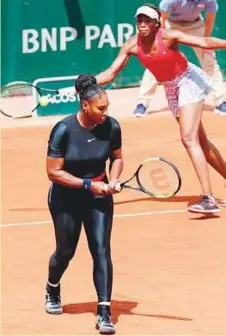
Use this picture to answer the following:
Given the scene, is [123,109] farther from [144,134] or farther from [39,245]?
[39,245]

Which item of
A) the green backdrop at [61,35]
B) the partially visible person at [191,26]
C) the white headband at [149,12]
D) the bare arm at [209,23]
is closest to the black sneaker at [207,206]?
the white headband at [149,12]

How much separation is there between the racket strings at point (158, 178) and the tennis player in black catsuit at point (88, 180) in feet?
5.20

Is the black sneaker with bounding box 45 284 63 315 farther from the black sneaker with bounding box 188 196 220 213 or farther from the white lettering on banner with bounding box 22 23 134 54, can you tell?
the white lettering on banner with bounding box 22 23 134 54

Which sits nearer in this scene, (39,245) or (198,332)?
(198,332)

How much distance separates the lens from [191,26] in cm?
1916

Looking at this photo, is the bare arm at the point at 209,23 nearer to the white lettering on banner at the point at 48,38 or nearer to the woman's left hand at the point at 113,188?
the white lettering on banner at the point at 48,38

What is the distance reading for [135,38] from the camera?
13.7 meters

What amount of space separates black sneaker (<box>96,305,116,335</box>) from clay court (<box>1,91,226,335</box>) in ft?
0.27

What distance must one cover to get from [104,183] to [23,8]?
9.28 m

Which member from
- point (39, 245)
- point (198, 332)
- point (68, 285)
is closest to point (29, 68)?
point (39, 245)

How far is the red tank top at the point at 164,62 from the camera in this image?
44.6ft

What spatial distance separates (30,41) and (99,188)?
9.46 meters

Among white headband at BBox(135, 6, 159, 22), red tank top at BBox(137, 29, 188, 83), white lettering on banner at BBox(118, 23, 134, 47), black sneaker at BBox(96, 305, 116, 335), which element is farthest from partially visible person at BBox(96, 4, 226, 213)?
white lettering on banner at BBox(118, 23, 134, 47)

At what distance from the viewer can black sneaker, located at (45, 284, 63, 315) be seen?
34.3ft
